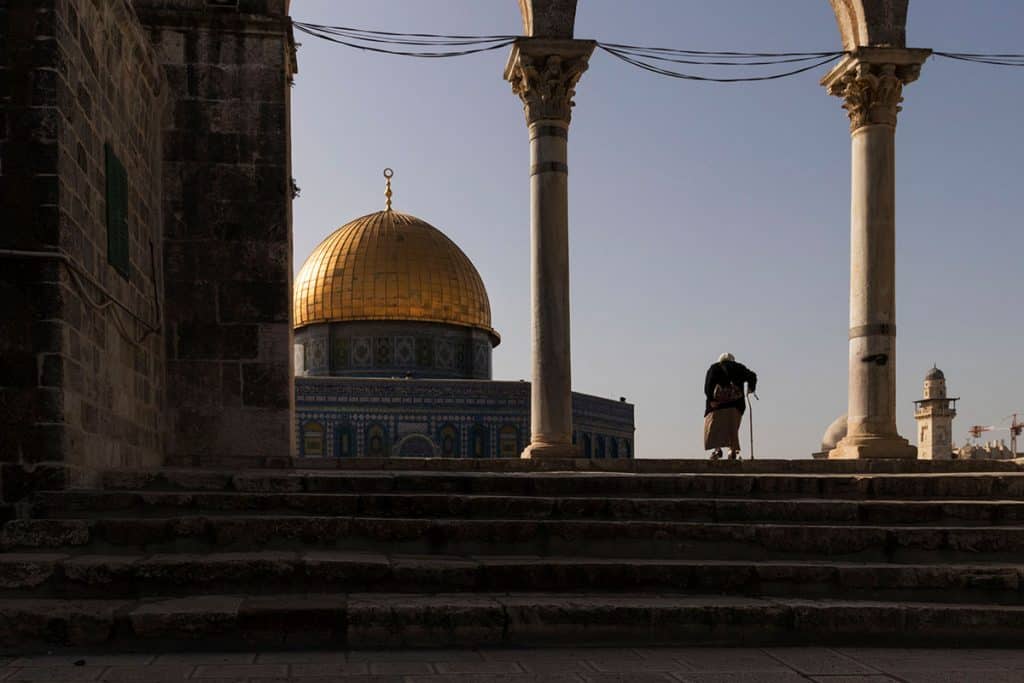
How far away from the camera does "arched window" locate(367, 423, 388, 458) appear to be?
3075 centimetres

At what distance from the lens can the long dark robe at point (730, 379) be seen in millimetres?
11266

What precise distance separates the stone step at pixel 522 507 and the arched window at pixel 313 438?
81.0 feet

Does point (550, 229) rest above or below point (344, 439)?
above

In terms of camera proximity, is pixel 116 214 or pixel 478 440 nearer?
pixel 116 214

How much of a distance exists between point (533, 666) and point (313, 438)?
26852 mm

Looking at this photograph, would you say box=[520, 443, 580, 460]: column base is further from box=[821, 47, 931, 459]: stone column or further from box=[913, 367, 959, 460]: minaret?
box=[913, 367, 959, 460]: minaret

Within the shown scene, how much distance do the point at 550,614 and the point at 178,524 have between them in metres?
2.07

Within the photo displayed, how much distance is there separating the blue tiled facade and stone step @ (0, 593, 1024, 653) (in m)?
25.4

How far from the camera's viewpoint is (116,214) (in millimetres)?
7305

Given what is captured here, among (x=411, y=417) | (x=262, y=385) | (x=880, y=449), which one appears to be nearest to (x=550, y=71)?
(x=262, y=385)

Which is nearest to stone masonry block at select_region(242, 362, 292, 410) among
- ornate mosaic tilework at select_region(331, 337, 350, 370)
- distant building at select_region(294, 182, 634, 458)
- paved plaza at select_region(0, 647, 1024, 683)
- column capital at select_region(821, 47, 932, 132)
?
paved plaza at select_region(0, 647, 1024, 683)

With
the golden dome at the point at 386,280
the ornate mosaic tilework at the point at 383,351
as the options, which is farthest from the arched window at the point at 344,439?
the golden dome at the point at 386,280

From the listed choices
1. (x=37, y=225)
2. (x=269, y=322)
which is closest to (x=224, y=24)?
(x=269, y=322)

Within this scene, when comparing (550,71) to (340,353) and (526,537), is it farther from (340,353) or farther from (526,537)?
(340,353)
